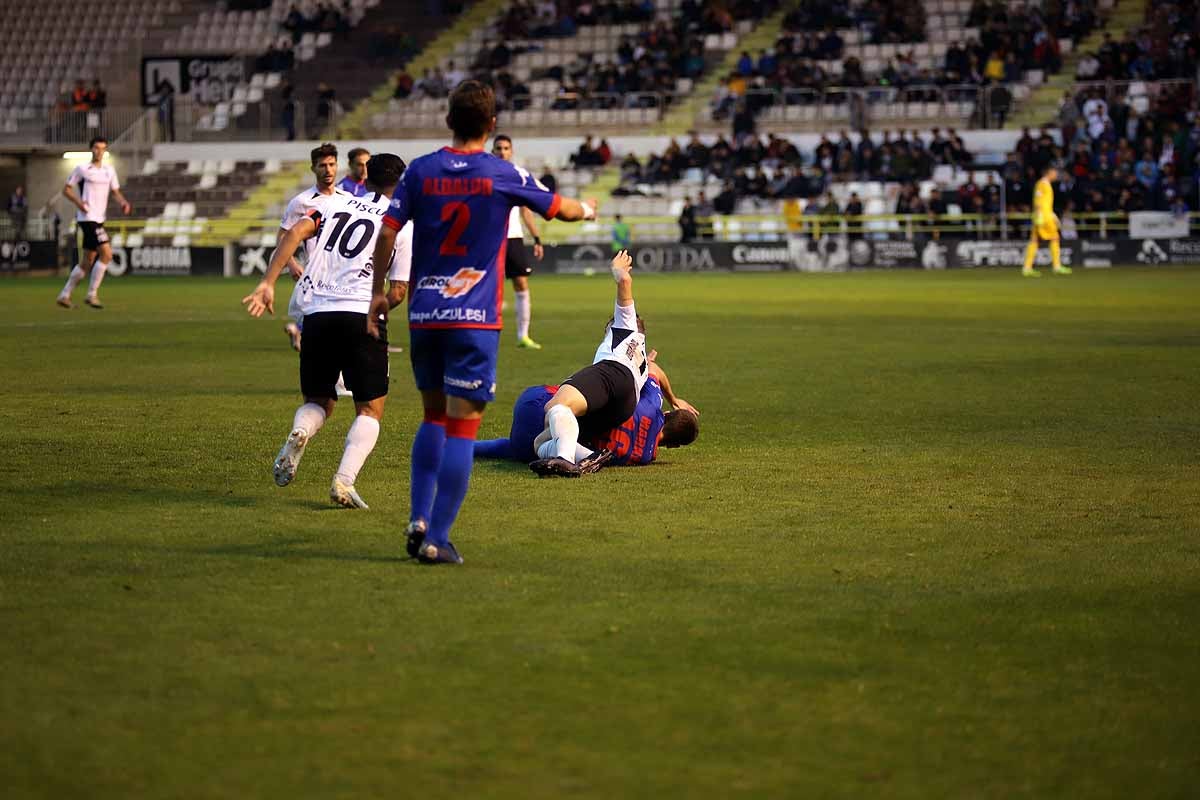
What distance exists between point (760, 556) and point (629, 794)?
3.18 meters

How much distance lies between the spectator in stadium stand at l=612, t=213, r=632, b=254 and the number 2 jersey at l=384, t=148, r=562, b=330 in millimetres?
35490

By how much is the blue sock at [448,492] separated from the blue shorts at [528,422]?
9.36 ft

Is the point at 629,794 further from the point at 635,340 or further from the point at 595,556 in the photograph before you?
the point at 635,340

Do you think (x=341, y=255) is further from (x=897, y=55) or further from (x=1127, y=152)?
(x=897, y=55)

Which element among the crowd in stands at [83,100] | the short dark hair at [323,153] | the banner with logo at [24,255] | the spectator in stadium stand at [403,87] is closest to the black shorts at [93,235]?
the short dark hair at [323,153]

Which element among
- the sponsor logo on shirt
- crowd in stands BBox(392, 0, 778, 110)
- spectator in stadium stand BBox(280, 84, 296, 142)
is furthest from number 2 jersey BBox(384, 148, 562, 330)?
spectator in stadium stand BBox(280, 84, 296, 142)

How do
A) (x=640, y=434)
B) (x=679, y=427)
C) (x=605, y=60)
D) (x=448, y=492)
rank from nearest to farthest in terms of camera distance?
1. (x=448, y=492)
2. (x=640, y=434)
3. (x=679, y=427)
4. (x=605, y=60)

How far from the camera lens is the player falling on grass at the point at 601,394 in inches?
375

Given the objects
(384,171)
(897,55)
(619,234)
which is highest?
(897,55)

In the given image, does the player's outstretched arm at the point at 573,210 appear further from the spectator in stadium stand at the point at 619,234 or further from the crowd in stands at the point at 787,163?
the crowd in stands at the point at 787,163

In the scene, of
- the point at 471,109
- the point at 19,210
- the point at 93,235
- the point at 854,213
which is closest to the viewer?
the point at 471,109

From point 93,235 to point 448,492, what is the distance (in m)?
20.5

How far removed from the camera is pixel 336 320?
28.7 ft

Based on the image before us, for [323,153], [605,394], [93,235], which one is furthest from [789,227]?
[605,394]
